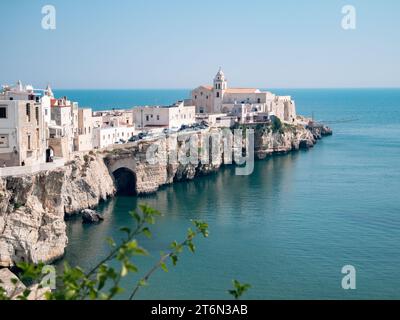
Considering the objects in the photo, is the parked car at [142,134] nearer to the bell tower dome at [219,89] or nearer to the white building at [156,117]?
the white building at [156,117]

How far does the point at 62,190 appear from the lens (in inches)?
1151

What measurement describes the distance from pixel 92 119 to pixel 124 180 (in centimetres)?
482

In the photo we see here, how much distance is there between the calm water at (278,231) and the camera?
24219mm

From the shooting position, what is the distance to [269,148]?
209 feet

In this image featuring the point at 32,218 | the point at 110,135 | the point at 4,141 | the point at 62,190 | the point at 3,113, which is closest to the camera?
the point at 32,218

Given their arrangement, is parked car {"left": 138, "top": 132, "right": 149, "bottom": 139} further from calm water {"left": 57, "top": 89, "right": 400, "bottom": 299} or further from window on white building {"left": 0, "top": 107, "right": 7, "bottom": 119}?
window on white building {"left": 0, "top": 107, "right": 7, "bottom": 119}

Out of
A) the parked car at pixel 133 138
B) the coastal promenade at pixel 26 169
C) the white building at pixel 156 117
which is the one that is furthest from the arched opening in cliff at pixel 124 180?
the coastal promenade at pixel 26 169

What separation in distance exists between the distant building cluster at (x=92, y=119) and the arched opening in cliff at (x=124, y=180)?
2.14 m

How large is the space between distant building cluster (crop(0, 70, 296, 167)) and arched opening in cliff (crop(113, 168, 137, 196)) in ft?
7.03

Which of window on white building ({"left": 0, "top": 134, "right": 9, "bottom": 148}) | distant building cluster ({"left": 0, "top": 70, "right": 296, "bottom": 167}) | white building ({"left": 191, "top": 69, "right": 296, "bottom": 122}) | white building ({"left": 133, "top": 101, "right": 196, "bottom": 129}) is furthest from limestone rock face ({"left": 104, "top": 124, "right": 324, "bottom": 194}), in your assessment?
window on white building ({"left": 0, "top": 134, "right": 9, "bottom": 148})

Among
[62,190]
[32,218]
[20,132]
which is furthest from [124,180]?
[32,218]

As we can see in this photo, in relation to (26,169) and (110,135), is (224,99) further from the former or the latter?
(26,169)

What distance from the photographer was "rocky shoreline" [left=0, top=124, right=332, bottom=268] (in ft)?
84.0
